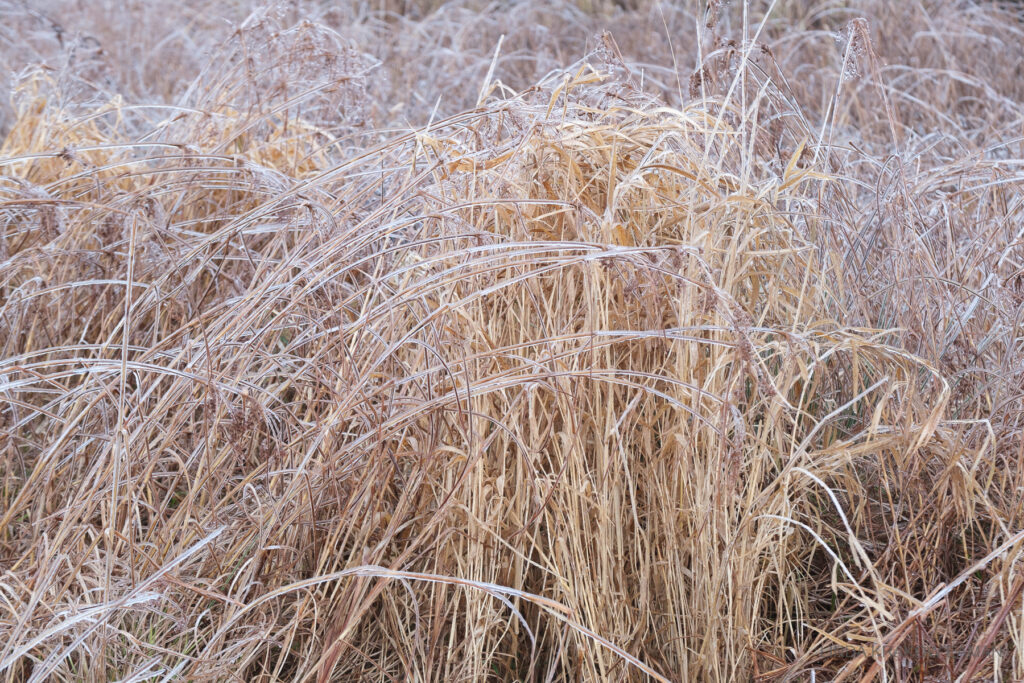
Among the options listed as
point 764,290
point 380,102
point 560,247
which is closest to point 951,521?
point 764,290

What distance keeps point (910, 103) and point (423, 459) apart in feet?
8.10

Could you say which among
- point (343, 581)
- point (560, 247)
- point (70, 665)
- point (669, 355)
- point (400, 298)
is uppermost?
point (560, 247)

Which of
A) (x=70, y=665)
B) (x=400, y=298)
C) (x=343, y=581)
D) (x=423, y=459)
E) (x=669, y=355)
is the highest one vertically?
(x=400, y=298)

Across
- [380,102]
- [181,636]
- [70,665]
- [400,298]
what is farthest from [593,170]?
[380,102]

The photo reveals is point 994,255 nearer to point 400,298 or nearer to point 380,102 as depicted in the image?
point 400,298

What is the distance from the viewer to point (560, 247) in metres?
1.14

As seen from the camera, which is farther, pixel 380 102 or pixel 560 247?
pixel 380 102

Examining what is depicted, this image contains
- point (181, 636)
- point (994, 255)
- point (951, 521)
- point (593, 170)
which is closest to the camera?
point (181, 636)

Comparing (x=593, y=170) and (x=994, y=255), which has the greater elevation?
(x=593, y=170)

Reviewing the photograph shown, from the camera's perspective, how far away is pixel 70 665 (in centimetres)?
129

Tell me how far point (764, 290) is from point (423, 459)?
72 cm

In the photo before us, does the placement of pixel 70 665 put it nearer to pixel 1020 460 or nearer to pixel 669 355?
pixel 669 355

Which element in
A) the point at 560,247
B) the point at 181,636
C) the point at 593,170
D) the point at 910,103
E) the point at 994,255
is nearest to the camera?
the point at 560,247

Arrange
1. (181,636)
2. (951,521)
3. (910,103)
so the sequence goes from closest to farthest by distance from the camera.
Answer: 1. (181,636)
2. (951,521)
3. (910,103)
